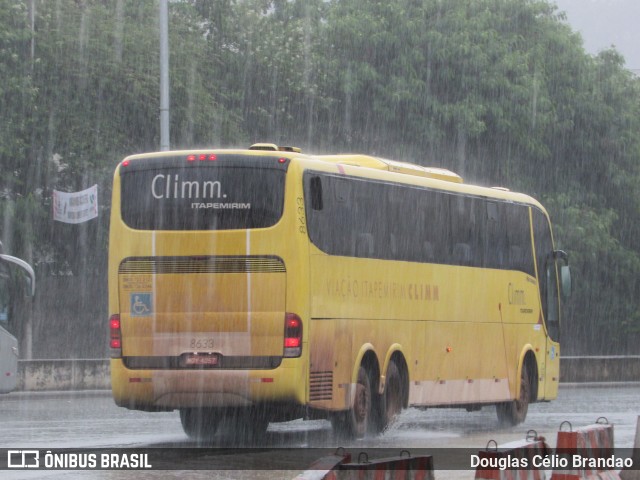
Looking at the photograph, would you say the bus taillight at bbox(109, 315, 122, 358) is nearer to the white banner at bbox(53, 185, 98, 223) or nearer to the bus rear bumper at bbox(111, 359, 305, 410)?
the bus rear bumper at bbox(111, 359, 305, 410)

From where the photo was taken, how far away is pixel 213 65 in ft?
135

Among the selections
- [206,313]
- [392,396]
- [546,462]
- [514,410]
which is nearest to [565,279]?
[514,410]

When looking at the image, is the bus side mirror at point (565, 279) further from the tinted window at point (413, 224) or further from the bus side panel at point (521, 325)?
the tinted window at point (413, 224)

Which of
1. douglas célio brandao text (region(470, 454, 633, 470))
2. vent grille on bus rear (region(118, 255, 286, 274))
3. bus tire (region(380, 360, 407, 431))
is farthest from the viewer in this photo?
bus tire (region(380, 360, 407, 431))

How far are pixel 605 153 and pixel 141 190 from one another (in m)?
32.4

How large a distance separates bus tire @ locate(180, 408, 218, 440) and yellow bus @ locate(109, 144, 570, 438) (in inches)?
1.1

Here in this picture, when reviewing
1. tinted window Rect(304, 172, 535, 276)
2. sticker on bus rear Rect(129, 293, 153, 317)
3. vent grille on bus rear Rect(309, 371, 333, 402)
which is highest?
tinted window Rect(304, 172, 535, 276)

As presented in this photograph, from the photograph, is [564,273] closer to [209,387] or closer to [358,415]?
[358,415]

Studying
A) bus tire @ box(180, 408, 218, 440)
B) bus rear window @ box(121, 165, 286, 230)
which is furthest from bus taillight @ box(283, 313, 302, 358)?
bus tire @ box(180, 408, 218, 440)

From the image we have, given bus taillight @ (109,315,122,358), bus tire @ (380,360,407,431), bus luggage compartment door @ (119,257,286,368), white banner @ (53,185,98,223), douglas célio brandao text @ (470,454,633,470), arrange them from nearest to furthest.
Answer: douglas célio brandao text @ (470,454,633,470), bus luggage compartment door @ (119,257,286,368), bus taillight @ (109,315,122,358), bus tire @ (380,360,407,431), white banner @ (53,185,98,223)

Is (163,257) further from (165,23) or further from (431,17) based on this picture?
(431,17)

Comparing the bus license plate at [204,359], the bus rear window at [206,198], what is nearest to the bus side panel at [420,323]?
the bus rear window at [206,198]

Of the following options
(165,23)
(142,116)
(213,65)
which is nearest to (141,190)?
(165,23)

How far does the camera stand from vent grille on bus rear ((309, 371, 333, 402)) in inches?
642
